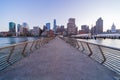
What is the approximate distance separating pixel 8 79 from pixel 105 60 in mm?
4686

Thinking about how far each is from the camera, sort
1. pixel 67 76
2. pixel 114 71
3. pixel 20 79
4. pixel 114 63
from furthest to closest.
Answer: pixel 114 63 < pixel 114 71 < pixel 67 76 < pixel 20 79

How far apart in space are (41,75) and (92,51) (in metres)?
5.45

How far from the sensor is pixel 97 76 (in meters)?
4.62

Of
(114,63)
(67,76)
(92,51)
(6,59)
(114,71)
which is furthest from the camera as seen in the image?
(92,51)

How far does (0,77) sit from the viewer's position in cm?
445

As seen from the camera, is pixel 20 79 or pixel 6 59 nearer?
pixel 20 79

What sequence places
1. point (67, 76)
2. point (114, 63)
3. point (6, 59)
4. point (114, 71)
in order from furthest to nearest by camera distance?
point (6, 59) < point (114, 63) < point (114, 71) < point (67, 76)

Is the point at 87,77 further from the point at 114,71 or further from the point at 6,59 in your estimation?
the point at 6,59

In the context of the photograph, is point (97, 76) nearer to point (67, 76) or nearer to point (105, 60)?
point (67, 76)

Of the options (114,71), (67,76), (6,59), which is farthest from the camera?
(6,59)

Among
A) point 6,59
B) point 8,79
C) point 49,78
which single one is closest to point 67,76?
point 49,78

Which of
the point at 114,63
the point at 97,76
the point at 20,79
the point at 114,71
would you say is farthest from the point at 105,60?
the point at 20,79

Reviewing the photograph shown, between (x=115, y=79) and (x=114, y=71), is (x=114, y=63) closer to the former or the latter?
(x=114, y=71)

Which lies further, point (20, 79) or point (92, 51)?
point (92, 51)
